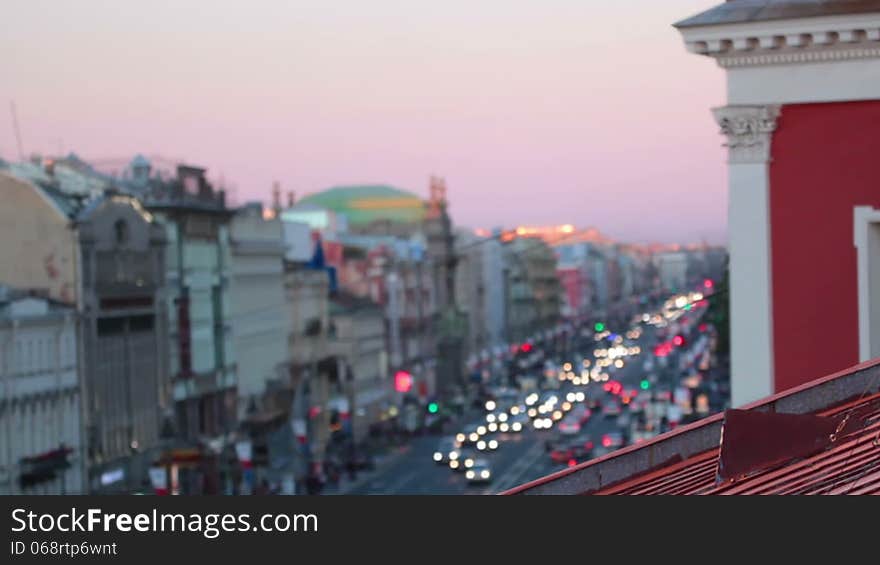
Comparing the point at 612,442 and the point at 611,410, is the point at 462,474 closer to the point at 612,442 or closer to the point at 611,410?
the point at 612,442

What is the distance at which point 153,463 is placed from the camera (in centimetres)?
6294

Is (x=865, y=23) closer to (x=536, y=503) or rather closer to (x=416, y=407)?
(x=536, y=503)

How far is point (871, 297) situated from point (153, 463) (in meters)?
49.0

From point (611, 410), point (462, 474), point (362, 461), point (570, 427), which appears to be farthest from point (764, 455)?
point (611, 410)

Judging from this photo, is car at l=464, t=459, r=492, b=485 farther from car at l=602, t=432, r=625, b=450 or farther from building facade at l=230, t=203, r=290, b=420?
building facade at l=230, t=203, r=290, b=420

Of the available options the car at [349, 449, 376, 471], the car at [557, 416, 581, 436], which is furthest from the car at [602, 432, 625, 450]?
the car at [557, 416, 581, 436]

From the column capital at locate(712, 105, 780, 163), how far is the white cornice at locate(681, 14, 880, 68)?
307mm

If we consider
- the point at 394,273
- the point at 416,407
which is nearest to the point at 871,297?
the point at 416,407

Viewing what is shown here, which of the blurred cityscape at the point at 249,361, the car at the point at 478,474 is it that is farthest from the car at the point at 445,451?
the car at the point at 478,474

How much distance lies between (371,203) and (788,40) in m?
133

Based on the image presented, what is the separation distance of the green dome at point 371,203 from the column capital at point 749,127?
12553cm

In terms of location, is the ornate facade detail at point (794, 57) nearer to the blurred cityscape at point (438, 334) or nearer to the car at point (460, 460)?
the blurred cityscape at point (438, 334)

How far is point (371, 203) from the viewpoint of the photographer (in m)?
148

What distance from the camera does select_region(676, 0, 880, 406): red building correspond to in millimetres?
15344
